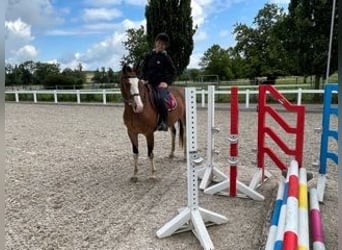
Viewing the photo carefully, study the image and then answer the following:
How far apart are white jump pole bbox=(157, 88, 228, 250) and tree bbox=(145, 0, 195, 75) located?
13855 millimetres

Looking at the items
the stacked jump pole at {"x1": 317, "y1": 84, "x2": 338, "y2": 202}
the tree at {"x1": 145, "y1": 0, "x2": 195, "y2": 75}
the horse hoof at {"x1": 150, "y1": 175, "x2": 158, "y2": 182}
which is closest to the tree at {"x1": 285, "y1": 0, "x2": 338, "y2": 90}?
the tree at {"x1": 145, "y1": 0, "x2": 195, "y2": 75}

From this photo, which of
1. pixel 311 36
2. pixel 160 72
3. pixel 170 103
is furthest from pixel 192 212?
pixel 311 36

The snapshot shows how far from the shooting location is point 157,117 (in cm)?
447

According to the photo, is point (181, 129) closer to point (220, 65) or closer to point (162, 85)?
point (162, 85)

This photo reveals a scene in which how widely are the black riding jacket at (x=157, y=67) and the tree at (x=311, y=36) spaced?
950cm

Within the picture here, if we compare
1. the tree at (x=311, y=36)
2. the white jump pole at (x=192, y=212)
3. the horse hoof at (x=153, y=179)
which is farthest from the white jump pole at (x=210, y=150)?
the tree at (x=311, y=36)

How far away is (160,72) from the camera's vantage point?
4645mm

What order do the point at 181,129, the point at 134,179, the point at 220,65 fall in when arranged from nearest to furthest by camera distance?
1. the point at 134,179
2. the point at 181,129
3. the point at 220,65

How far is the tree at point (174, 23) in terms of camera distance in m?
16.3

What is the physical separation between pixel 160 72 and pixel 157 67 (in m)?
0.09

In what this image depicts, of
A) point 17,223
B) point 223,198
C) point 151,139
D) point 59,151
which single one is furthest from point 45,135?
point 223,198

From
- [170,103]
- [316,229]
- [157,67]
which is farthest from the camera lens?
[170,103]

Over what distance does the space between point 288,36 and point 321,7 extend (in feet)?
5.90

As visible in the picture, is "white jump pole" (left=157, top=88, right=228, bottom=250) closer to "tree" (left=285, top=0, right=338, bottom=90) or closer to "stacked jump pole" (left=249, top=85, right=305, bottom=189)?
"stacked jump pole" (left=249, top=85, right=305, bottom=189)
